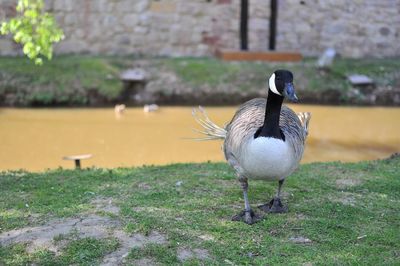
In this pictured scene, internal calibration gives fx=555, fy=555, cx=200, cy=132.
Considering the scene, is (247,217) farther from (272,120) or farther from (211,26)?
(211,26)

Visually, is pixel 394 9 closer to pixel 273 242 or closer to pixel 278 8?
pixel 278 8

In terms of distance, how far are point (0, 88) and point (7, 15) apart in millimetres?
2807

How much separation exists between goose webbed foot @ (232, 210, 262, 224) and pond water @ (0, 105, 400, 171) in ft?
12.4

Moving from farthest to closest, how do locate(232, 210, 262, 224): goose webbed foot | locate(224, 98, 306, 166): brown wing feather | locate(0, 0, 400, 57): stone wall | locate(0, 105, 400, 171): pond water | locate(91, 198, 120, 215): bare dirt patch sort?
locate(0, 0, 400, 57): stone wall, locate(0, 105, 400, 171): pond water, locate(91, 198, 120, 215): bare dirt patch, locate(232, 210, 262, 224): goose webbed foot, locate(224, 98, 306, 166): brown wing feather

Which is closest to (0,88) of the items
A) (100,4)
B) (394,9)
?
(100,4)

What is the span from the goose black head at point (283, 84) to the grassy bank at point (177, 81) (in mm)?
8153

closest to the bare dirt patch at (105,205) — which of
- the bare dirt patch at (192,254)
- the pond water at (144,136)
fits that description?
the bare dirt patch at (192,254)

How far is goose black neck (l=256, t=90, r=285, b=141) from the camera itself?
14.7 ft

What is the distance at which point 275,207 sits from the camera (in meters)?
5.16

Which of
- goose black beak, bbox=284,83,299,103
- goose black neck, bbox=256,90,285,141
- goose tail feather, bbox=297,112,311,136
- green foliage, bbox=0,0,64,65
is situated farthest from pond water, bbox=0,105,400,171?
goose black beak, bbox=284,83,299,103

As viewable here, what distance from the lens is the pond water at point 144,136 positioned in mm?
8805

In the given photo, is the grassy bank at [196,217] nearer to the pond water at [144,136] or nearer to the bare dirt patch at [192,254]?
A: the bare dirt patch at [192,254]

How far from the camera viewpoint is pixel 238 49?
1502 cm

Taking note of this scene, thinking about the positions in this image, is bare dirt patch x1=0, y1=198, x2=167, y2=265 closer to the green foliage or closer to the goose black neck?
the goose black neck
